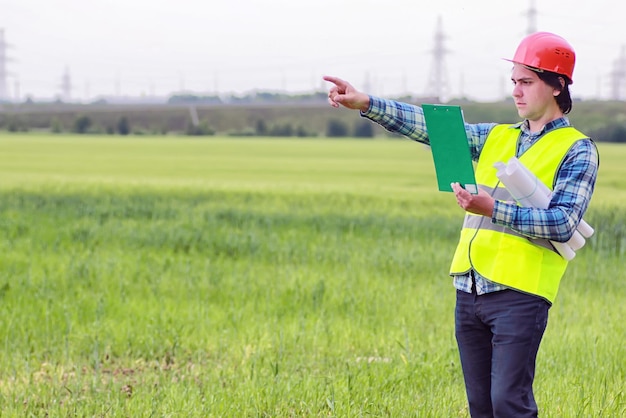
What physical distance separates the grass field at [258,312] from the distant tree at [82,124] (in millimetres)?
45938

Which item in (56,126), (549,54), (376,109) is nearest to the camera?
(549,54)

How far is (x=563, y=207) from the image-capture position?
2.90m

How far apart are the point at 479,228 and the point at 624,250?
8620 millimetres

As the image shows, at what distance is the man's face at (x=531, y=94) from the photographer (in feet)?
9.98

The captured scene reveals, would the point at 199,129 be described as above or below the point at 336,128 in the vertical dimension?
below

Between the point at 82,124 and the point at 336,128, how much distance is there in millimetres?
19188

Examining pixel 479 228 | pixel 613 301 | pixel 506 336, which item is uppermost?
pixel 479 228

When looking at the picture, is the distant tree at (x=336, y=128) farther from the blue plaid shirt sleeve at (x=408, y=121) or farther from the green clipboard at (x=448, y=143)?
Result: the green clipboard at (x=448, y=143)

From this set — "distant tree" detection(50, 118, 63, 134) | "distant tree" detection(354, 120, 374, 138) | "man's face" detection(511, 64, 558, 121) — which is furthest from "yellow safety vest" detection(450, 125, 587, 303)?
"distant tree" detection(50, 118, 63, 134)

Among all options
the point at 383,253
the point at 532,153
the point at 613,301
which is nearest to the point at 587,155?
the point at 532,153

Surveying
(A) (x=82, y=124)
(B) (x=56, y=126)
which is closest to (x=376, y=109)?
(A) (x=82, y=124)

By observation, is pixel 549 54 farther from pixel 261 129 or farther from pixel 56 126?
pixel 56 126

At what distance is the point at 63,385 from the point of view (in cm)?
468

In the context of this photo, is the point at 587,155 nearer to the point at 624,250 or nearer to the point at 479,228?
the point at 479,228
